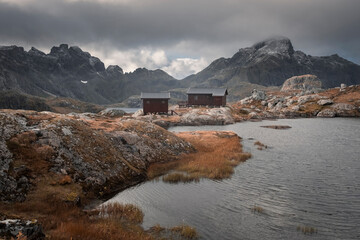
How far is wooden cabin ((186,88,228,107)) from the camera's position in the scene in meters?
115

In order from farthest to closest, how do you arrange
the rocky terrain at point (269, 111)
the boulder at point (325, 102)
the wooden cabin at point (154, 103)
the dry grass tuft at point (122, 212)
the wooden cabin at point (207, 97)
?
1. the wooden cabin at point (207, 97)
2. the boulder at point (325, 102)
3. the wooden cabin at point (154, 103)
4. the rocky terrain at point (269, 111)
5. the dry grass tuft at point (122, 212)

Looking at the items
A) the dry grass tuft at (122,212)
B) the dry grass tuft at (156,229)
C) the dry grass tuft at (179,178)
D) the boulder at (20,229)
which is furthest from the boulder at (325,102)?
the boulder at (20,229)

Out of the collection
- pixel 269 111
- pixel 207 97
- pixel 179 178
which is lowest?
pixel 179 178

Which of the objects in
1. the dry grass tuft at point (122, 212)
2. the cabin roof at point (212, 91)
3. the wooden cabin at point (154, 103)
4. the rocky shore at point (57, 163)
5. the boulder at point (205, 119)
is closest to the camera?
the rocky shore at point (57, 163)

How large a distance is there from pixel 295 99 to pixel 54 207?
134709 mm

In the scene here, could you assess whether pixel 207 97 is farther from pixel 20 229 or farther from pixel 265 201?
pixel 20 229

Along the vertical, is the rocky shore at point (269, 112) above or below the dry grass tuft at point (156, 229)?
above

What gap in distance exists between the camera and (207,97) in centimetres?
11669

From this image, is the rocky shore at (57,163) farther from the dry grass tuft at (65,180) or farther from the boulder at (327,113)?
the boulder at (327,113)

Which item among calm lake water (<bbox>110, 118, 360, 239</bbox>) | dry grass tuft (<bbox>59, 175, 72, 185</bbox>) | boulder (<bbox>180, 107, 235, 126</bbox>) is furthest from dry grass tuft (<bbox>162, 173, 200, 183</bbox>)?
boulder (<bbox>180, 107, 235, 126</bbox>)

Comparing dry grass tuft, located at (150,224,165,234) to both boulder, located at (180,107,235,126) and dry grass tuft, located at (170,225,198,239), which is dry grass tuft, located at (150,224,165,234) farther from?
boulder, located at (180,107,235,126)

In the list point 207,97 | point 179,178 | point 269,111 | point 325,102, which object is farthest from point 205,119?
point 325,102

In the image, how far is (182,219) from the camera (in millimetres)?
12758

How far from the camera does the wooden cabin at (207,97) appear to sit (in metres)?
115
